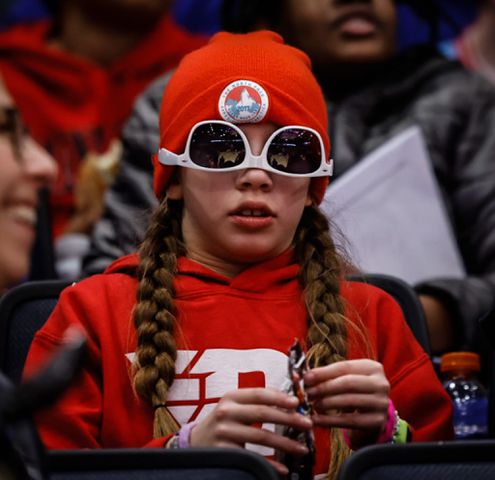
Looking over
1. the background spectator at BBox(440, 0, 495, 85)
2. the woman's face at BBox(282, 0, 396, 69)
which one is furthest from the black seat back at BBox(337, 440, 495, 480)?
the background spectator at BBox(440, 0, 495, 85)

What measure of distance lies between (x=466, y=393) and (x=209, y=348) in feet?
2.25

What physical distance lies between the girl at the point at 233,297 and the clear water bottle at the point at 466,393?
0.56ft

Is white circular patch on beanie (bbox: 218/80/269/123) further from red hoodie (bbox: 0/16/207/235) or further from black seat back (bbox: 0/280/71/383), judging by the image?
red hoodie (bbox: 0/16/207/235)

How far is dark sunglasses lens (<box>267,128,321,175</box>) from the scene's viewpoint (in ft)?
7.68

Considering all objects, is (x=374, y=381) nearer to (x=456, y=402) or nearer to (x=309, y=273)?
(x=309, y=273)

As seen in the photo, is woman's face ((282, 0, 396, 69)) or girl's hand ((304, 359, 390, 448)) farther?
woman's face ((282, 0, 396, 69))

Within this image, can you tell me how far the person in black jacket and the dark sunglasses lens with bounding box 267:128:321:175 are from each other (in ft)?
3.03

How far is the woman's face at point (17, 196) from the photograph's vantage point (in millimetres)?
3633

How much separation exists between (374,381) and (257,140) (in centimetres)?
53

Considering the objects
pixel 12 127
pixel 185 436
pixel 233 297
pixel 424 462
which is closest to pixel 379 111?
pixel 12 127

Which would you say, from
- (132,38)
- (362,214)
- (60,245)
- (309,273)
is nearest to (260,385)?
(309,273)

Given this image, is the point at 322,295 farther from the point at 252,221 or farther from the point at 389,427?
the point at 389,427

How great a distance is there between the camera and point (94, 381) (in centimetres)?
225

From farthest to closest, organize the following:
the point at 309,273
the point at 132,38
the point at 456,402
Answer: the point at 132,38
the point at 456,402
the point at 309,273
